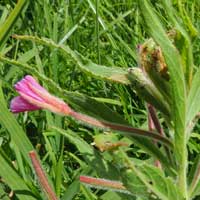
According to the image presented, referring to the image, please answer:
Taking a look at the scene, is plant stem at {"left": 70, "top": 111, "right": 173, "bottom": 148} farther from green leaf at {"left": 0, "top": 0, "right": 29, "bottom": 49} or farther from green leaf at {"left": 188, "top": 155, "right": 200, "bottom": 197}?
green leaf at {"left": 0, "top": 0, "right": 29, "bottom": 49}

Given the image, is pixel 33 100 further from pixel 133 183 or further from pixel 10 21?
pixel 10 21

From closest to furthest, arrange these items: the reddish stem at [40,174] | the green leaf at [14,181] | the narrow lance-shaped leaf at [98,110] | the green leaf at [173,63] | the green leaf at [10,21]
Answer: the green leaf at [173,63] → the narrow lance-shaped leaf at [98,110] → the reddish stem at [40,174] → the green leaf at [14,181] → the green leaf at [10,21]

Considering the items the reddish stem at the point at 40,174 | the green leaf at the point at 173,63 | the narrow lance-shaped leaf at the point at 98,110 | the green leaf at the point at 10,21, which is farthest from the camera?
the green leaf at the point at 10,21

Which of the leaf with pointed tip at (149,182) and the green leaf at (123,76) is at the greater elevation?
the green leaf at (123,76)

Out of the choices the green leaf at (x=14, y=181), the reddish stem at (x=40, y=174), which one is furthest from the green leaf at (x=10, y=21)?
the reddish stem at (x=40, y=174)

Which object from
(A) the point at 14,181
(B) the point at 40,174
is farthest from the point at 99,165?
(A) the point at 14,181

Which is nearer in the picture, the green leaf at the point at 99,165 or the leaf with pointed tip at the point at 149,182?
the leaf with pointed tip at the point at 149,182

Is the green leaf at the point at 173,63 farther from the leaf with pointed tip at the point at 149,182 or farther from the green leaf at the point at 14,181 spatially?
the green leaf at the point at 14,181
